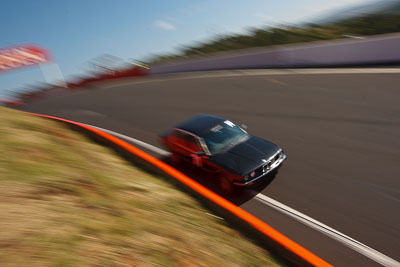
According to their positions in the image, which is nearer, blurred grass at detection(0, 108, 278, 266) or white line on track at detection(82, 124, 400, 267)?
blurred grass at detection(0, 108, 278, 266)

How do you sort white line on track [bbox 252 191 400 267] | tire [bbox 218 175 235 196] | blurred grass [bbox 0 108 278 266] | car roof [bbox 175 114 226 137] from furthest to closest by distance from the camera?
car roof [bbox 175 114 226 137] → tire [bbox 218 175 235 196] → white line on track [bbox 252 191 400 267] → blurred grass [bbox 0 108 278 266]

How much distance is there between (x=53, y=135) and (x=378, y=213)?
7.59 meters

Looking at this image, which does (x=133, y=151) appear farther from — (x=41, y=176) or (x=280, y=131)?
(x=280, y=131)

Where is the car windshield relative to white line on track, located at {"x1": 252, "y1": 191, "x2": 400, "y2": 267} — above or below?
above

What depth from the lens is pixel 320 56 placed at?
14633 mm

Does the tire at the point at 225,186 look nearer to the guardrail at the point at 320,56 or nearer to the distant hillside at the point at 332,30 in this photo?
the guardrail at the point at 320,56

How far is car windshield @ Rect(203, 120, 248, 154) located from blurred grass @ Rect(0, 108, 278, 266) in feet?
4.99

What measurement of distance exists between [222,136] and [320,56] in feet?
34.5

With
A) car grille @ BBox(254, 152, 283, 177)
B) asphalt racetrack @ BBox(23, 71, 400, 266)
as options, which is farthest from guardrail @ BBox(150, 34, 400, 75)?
car grille @ BBox(254, 152, 283, 177)

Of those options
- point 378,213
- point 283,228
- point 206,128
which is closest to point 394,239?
point 378,213

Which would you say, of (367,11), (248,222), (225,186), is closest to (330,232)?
(248,222)

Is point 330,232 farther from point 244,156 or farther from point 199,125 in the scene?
point 199,125

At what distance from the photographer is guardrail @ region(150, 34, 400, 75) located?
41.8 ft

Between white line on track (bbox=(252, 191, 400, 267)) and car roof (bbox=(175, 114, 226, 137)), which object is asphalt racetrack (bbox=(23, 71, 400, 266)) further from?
car roof (bbox=(175, 114, 226, 137))
